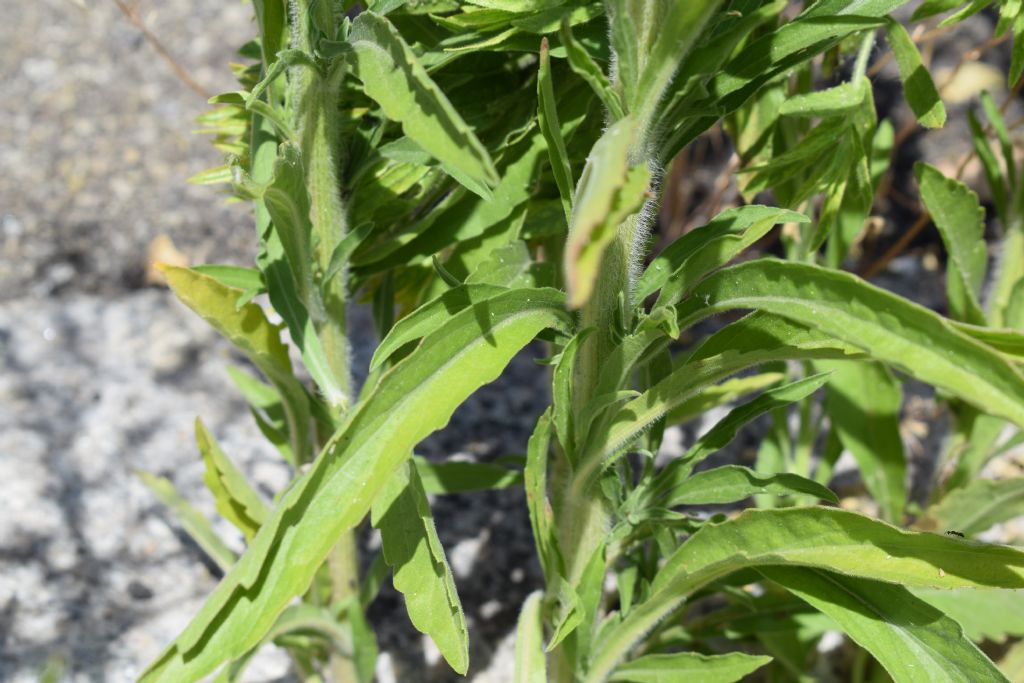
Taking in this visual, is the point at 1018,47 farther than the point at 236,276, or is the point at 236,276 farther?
the point at 236,276

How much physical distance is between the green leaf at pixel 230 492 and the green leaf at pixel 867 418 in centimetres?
78

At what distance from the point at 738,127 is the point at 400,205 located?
15.7 inches

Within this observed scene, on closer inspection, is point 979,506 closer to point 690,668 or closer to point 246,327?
point 690,668

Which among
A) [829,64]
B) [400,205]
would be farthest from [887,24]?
[400,205]

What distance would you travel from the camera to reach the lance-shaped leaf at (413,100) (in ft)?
2.17

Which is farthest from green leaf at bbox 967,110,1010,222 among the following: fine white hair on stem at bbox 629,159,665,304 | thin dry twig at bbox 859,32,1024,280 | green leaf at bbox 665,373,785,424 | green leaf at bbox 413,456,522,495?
green leaf at bbox 413,456,522,495

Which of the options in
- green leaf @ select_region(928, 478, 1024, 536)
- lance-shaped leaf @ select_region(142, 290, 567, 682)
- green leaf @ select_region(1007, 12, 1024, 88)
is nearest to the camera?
lance-shaped leaf @ select_region(142, 290, 567, 682)

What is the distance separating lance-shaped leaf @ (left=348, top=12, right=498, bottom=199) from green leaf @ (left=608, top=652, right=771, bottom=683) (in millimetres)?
532

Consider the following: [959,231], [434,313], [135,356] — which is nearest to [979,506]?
[959,231]

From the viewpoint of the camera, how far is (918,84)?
0.99 metres

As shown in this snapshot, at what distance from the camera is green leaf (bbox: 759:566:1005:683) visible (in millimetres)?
910

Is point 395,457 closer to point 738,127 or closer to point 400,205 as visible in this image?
point 400,205

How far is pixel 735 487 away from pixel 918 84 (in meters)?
0.41

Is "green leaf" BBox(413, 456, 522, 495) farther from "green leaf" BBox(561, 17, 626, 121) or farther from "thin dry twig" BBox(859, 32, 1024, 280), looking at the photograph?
"thin dry twig" BBox(859, 32, 1024, 280)
